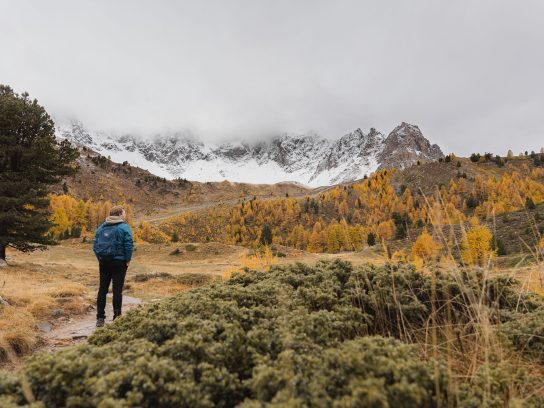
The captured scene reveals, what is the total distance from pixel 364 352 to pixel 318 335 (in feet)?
2.28

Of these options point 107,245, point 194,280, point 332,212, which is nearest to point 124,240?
point 107,245

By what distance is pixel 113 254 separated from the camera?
7.80 meters

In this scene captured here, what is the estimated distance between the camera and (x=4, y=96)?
2020cm

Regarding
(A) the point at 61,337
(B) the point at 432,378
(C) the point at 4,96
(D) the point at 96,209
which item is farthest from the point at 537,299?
(D) the point at 96,209

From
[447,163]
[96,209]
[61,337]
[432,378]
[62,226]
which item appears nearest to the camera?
[432,378]

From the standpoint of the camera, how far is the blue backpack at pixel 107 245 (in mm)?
7750

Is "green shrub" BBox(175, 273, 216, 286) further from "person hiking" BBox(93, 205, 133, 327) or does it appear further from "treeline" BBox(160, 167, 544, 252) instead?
"treeline" BBox(160, 167, 544, 252)

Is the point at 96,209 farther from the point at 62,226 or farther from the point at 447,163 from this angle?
the point at 447,163

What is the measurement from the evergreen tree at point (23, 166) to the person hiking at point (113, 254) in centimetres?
1543

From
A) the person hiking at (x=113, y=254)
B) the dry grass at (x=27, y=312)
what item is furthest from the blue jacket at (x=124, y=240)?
the dry grass at (x=27, y=312)

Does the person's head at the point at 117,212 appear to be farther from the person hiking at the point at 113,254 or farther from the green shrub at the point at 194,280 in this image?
the green shrub at the point at 194,280

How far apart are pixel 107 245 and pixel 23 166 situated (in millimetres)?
18351

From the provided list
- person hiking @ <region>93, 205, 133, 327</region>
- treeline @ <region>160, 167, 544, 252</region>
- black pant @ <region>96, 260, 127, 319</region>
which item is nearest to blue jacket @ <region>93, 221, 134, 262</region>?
person hiking @ <region>93, 205, 133, 327</region>

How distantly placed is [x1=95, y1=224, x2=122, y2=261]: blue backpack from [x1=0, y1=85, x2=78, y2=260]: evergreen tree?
15533 millimetres
